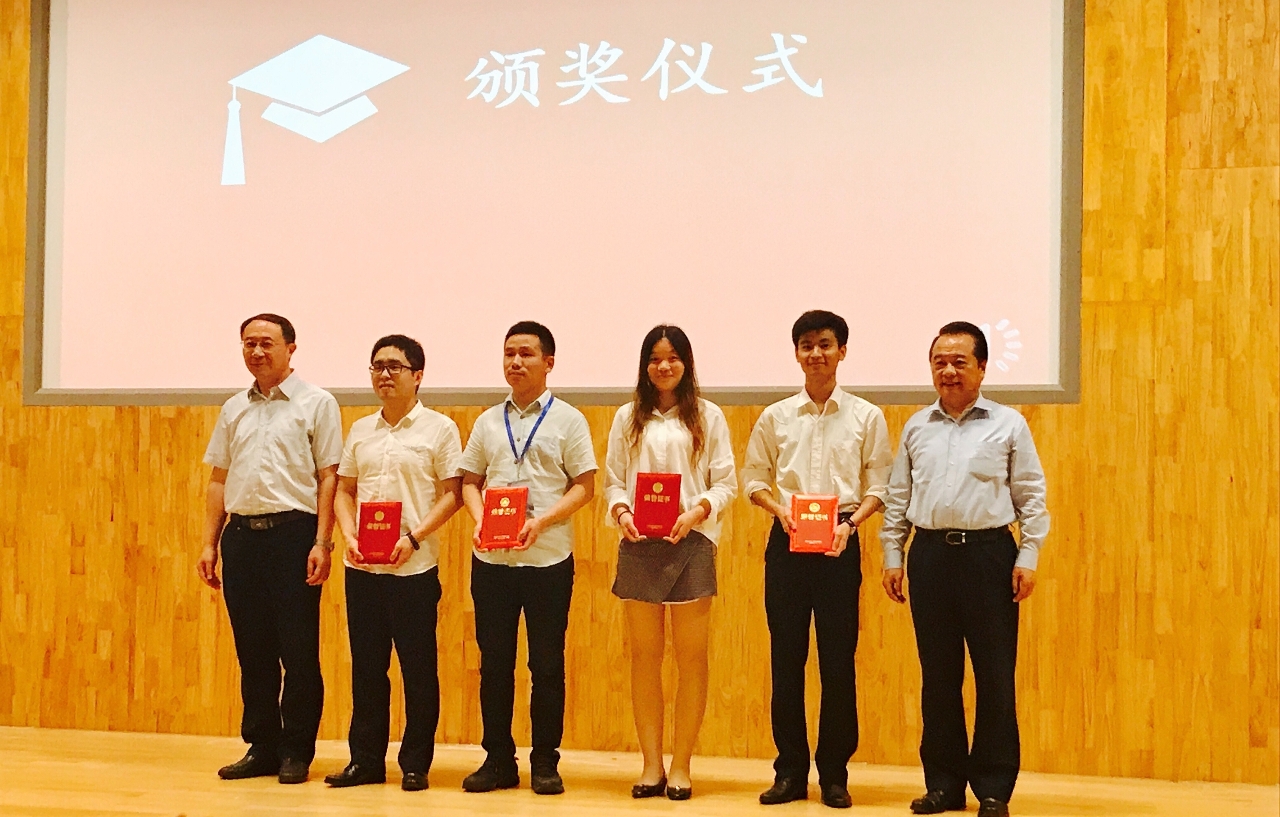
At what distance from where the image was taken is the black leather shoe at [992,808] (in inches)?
133

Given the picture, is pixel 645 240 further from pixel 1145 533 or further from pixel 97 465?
pixel 97 465

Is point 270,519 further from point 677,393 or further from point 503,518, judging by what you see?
point 677,393

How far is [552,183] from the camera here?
4.73 metres

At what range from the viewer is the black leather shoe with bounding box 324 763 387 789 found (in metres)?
3.81

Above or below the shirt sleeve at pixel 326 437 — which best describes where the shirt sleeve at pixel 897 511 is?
below

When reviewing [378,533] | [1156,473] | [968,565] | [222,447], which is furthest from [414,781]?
[1156,473]

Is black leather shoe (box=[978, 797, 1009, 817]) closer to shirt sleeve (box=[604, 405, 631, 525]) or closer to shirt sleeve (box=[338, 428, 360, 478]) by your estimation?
shirt sleeve (box=[604, 405, 631, 525])

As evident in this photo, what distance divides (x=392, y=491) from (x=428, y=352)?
43.2 inches

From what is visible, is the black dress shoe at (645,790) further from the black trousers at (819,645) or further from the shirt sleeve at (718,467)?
the shirt sleeve at (718,467)

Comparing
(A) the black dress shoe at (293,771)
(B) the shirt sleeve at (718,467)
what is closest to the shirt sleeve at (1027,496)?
(B) the shirt sleeve at (718,467)

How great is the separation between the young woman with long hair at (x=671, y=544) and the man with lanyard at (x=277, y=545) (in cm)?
102

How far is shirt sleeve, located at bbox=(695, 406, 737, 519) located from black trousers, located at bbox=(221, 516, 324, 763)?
53.1 inches

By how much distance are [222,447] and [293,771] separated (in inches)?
43.3

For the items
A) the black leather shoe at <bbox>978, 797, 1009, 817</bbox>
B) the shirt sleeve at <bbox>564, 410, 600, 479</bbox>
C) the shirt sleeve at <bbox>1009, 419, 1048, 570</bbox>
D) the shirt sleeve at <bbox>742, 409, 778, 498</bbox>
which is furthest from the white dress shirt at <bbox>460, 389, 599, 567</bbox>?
the black leather shoe at <bbox>978, 797, 1009, 817</bbox>
